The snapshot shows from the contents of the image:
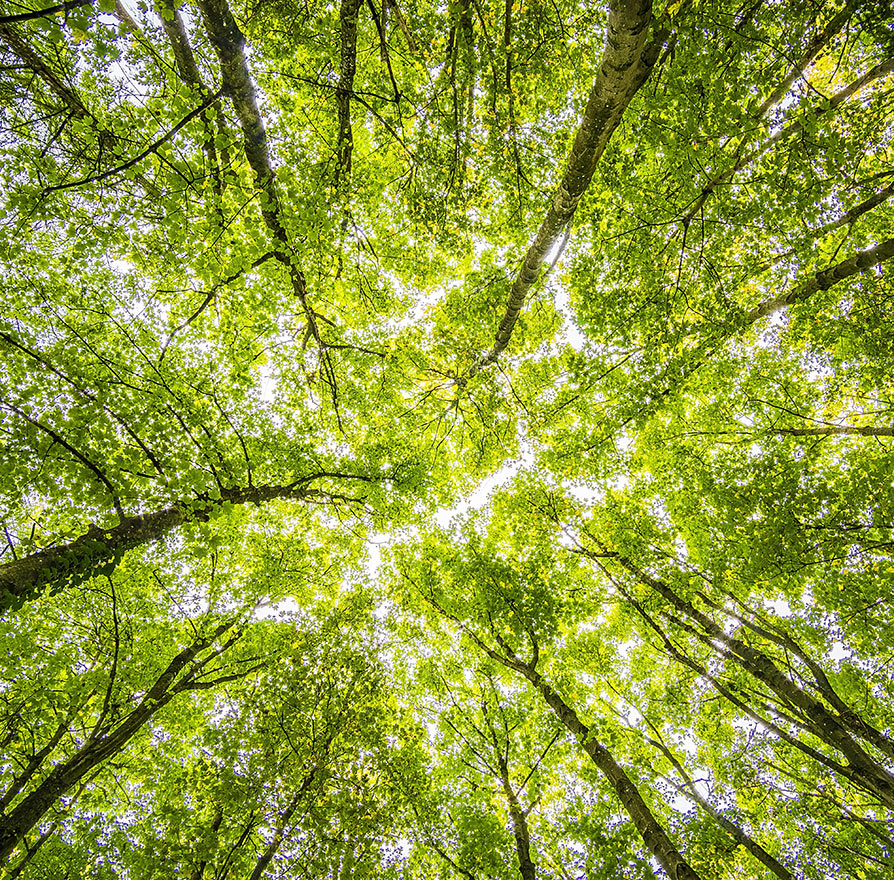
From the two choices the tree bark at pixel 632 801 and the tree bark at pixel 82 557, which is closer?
the tree bark at pixel 82 557

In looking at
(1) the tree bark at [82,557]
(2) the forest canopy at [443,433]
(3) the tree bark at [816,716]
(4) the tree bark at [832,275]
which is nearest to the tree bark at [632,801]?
(2) the forest canopy at [443,433]

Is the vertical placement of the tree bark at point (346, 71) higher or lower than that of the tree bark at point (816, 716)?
higher

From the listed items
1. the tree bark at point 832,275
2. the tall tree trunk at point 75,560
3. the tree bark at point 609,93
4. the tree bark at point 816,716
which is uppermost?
the tree bark at point 832,275

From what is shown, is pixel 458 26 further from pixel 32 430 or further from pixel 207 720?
pixel 207 720

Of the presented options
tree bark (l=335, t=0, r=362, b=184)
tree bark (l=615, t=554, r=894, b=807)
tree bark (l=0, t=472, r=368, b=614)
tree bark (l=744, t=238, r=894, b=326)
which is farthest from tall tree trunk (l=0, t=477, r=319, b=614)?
tree bark (l=744, t=238, r=894, b=326)

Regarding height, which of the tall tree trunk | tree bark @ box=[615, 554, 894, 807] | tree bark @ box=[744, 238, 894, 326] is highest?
tree bark @ box=[744, 238, 894, 326]

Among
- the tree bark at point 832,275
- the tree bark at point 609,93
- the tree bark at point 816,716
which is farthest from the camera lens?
the tree bark at point 832,275

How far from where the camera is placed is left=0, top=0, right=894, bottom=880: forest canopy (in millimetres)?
4938

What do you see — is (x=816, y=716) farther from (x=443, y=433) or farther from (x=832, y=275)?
(x=443, y=433)

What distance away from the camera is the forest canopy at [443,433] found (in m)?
4.94

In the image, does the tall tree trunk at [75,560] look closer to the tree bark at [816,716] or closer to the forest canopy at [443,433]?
the forest canopy at [443,433]

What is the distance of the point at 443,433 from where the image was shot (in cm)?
1110

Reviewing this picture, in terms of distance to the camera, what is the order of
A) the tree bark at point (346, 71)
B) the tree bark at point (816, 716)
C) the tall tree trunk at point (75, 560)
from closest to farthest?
the tall tree trunk at point (75, 560) → the tree bark at point (346, 71) → the tree bark at point (816, 716)

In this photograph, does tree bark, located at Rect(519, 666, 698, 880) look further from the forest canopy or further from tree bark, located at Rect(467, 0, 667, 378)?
tree bark, located at Rect(467, 0, 667, 378)
